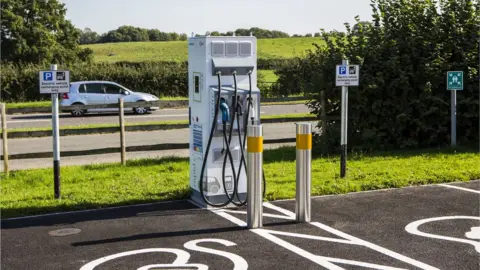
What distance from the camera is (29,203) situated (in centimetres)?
998

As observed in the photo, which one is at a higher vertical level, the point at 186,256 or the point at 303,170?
the point at 303,170

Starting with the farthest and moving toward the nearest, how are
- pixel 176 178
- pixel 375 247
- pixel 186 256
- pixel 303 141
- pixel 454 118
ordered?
pixel 454 118, pixel 176 178, pixel 303 141, pixel 375 247, pixel 186 256

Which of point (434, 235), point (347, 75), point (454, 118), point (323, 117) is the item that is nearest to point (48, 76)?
point (347, 75)

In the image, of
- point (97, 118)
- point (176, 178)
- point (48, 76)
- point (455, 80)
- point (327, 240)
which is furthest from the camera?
point (97, 118)

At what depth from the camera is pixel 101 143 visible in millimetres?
19328

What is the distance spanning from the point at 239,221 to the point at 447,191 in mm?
3677

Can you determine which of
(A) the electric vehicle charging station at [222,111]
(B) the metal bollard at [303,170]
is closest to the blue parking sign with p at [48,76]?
(A) the electric vehicle charging station at [222,111]

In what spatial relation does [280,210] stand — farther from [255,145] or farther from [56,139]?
[56,139]

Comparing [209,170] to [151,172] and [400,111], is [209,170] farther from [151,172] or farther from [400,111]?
[400,111]

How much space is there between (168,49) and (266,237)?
5906 centimetres

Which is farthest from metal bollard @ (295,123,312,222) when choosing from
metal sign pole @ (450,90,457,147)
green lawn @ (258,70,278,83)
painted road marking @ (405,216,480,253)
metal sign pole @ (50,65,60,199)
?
green lawn @ (258,70,278,83)

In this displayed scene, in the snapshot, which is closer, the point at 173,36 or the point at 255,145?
the point at 255,145

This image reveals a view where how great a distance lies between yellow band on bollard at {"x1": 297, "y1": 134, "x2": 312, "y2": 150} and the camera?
867 centimetres

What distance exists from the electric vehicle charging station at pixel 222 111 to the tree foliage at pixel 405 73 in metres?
5.51
